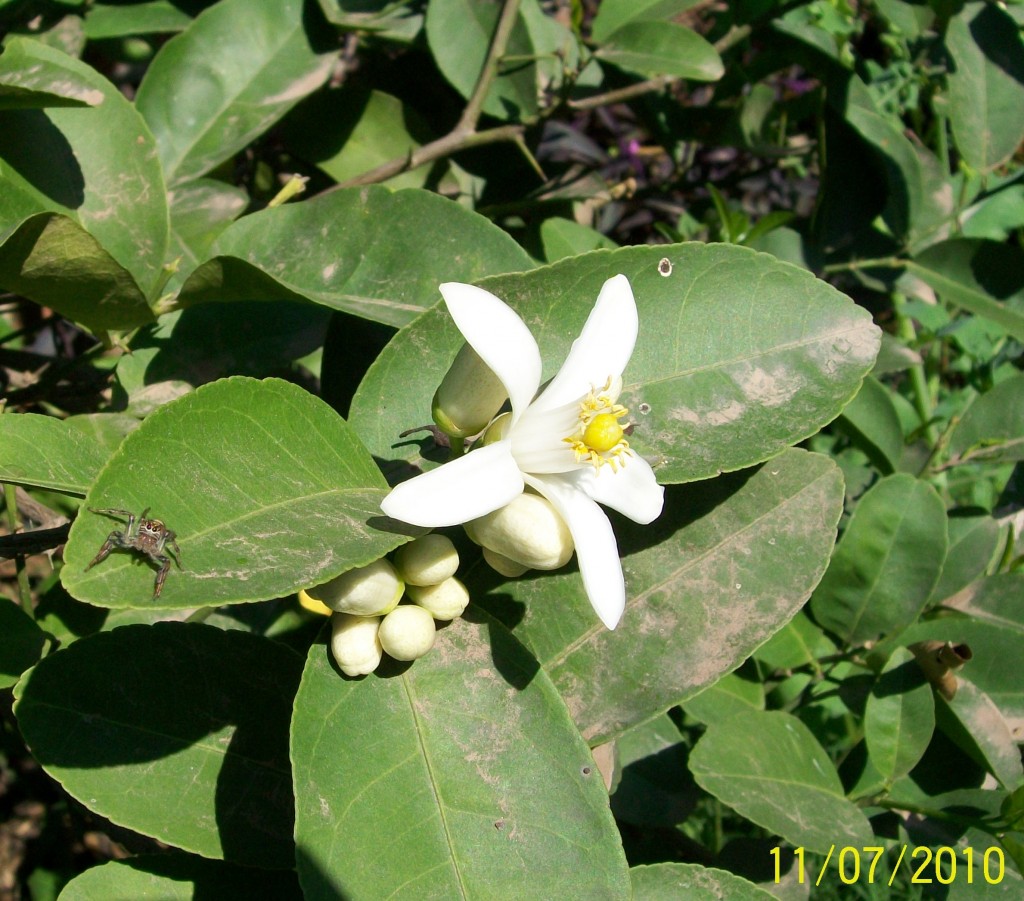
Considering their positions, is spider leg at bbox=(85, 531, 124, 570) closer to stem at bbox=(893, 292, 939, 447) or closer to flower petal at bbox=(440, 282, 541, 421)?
flower petal at bbox=(440, 282, 541, 421)

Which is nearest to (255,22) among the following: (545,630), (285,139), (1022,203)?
(285,139)

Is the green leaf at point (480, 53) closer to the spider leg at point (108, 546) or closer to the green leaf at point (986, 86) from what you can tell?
the green leaf at point (986, 86)

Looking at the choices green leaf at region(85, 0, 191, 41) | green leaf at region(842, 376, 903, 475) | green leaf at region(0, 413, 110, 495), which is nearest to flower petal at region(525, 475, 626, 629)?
green leaf at region(0, 413, 110, 495)

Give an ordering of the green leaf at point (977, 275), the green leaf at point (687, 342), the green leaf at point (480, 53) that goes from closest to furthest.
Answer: the green leaf at point (687, 342)
the green leaf at point (480, 53)
the green leaf at point (977, 275)

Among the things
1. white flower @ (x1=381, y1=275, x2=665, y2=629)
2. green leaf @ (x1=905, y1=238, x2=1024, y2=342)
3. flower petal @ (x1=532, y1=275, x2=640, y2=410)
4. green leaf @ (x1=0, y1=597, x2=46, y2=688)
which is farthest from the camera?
green leaf @ (x1=905, y1=238, x2=1024, y2=342)

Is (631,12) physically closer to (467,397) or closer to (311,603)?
(467,397)

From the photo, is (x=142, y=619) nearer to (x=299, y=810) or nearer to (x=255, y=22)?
(x=299, y=810)

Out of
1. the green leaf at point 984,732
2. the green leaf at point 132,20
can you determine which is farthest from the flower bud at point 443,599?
the green leaf at point 132,20
